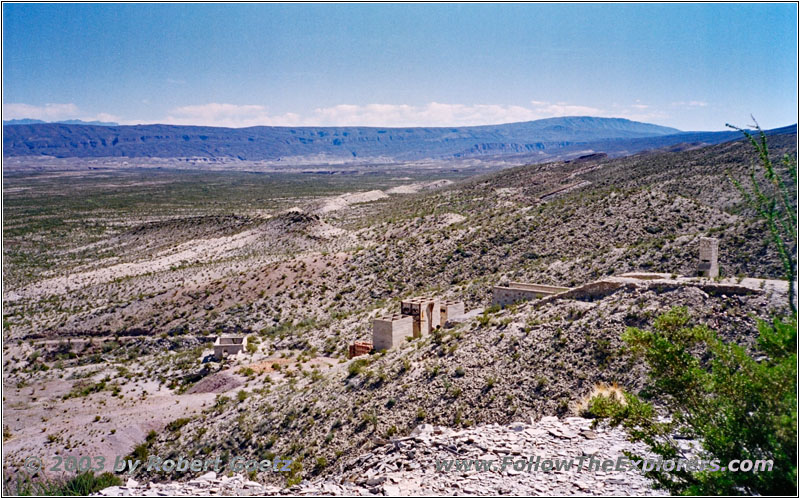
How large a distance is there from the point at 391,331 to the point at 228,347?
963 centimetres

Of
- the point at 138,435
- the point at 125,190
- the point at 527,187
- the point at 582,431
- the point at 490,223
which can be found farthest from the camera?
the point at 125,190

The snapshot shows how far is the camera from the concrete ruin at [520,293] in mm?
20734

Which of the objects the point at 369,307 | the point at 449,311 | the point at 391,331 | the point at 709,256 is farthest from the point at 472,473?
the point at 369,307

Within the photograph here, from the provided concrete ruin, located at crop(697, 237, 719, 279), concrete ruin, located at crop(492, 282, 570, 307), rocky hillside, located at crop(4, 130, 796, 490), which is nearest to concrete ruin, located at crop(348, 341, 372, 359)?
rocky hillside, located at crop(4, 130, 796, 490)

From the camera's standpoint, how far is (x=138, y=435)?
1805 centimetres

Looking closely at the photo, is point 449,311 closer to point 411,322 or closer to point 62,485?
point 411,322

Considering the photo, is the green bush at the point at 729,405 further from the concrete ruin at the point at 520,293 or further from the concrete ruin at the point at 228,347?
the concrete ruin at the point at 228,347

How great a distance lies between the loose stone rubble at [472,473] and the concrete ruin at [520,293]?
28.6ft

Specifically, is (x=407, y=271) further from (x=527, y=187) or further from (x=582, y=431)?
(x=527, y=187)

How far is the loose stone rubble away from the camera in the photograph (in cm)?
948

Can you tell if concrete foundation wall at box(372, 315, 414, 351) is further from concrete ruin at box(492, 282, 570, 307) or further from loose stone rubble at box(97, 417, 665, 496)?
loose stone rubble at box(97, 417, 665, 496)

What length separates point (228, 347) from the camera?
26438mm

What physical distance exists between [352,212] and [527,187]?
19.9 m

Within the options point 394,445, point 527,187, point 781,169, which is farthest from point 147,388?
point 527,187
